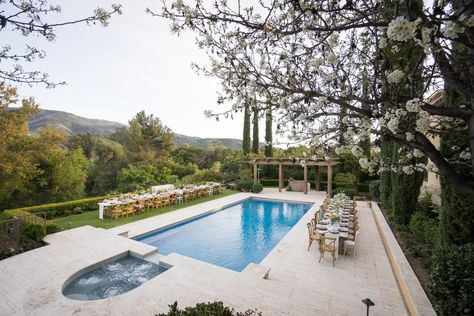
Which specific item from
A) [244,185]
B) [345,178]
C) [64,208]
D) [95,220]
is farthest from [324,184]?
[64,208]

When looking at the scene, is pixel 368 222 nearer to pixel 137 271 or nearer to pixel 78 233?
pixel 137 271

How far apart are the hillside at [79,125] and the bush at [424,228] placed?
110ft

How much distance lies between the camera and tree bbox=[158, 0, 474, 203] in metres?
2.28

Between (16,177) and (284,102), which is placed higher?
(284,102)

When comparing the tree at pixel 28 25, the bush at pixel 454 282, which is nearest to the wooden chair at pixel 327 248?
the bush at pixel 454 282

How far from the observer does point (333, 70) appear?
305cm

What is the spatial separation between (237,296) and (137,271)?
125 inches

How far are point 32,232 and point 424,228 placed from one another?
1186cm

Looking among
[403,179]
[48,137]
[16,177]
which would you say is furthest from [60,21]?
[48,137]

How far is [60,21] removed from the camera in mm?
2225

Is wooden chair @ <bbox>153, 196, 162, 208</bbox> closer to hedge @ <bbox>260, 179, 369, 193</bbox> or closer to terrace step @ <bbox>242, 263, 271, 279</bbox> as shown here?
terrace step @ <bbox>242, 263, 271, 279</bbox>

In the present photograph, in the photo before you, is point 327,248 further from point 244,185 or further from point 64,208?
point 244,185

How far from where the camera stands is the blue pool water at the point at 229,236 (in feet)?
25.2

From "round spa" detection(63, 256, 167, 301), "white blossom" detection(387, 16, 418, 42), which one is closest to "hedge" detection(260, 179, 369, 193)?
"round spa" detection(63, 256, 167, 301)
